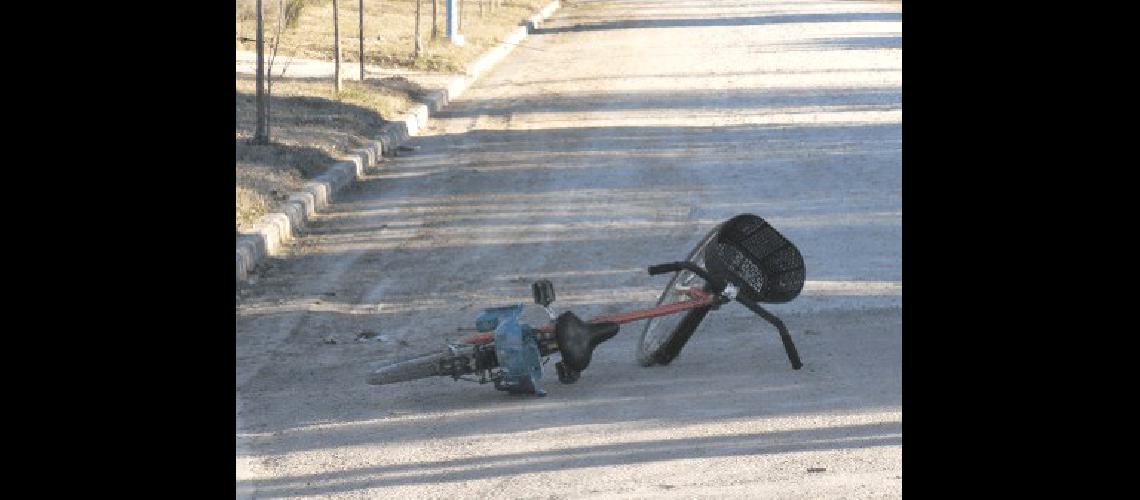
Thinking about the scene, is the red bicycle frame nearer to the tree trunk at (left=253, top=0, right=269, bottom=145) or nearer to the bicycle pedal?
the bicycle pedal

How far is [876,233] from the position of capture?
10.8 m

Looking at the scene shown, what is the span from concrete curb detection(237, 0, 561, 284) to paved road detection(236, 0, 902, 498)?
0.51ft

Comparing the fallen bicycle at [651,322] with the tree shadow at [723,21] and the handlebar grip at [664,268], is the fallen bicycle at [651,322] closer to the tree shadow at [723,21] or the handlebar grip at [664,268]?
the handlebar grip at [664,268]

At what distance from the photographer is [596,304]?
886 cm

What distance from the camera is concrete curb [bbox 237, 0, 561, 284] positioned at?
10.3m

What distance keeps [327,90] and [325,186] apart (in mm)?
5839

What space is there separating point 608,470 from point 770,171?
794cm

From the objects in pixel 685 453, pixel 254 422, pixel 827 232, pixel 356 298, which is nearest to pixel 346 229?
pixel 356 298

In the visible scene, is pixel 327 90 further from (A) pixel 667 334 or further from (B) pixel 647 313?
(B) pixel 647 313

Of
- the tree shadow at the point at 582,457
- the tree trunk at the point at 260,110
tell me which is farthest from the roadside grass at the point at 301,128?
the tree shadow at the point at 582,457

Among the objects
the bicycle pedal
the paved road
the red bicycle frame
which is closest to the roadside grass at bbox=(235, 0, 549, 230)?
the paved road

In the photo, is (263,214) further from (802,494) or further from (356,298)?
(802,494)

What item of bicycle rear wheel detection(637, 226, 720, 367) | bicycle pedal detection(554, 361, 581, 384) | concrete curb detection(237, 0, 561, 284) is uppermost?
concrete curb detection(237, 0, 561, 284)

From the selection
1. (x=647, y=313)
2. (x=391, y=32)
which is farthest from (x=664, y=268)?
(x=391, y=32)
